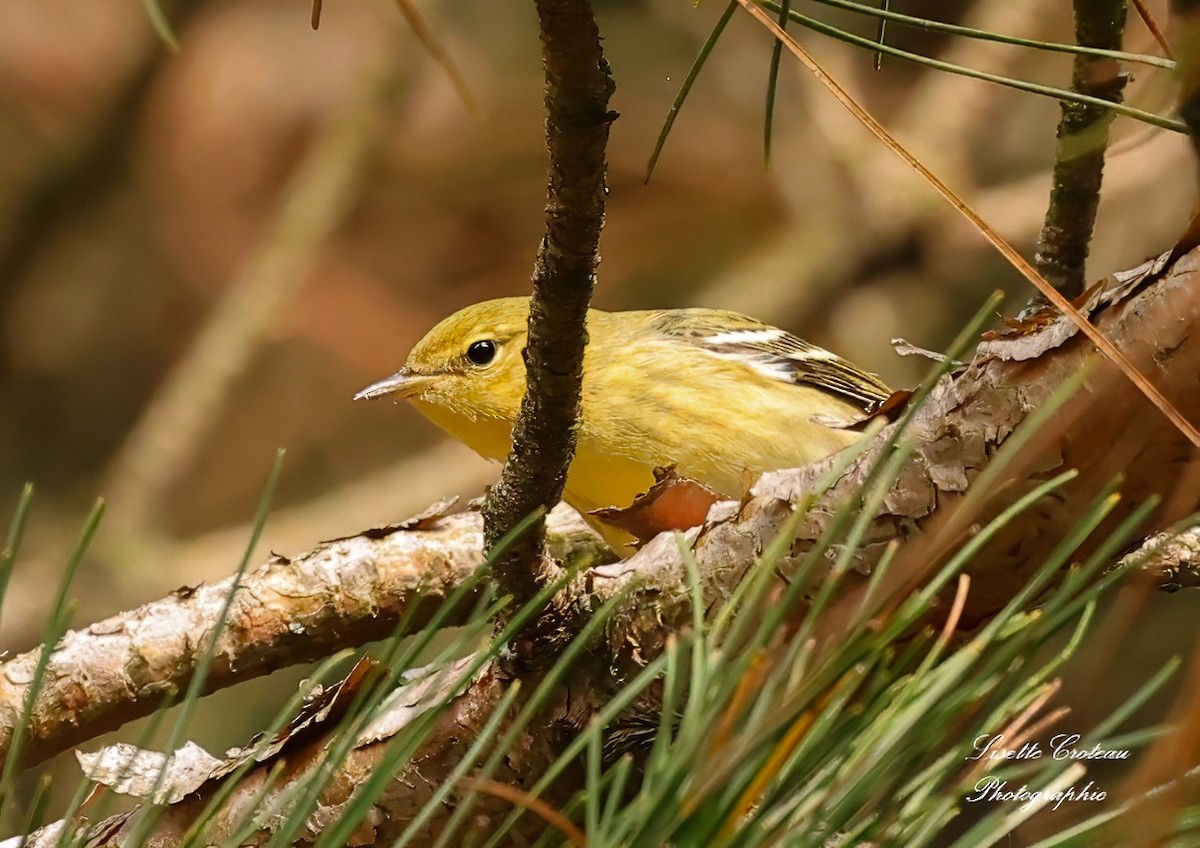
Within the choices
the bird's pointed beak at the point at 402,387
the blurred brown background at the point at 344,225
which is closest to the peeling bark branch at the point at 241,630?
the bird's pointed beak at the point at 402,387

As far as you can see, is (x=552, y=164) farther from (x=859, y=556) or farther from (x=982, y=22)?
(x=982, y=22)

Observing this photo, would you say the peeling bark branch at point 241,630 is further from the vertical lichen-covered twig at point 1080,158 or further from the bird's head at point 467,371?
the vertical lichen-covered twig at point 1080,158

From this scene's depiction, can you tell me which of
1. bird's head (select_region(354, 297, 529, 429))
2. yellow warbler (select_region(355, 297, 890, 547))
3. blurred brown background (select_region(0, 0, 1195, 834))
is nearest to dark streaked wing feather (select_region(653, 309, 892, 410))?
yellow warbler (select_region(355, 297, 890, 547))

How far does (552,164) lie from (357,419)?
4.79 m

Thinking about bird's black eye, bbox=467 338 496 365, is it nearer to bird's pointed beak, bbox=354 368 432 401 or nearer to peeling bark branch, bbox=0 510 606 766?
bird's pointed beak, bbox=354 368 432 401

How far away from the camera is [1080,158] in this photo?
5.54ft

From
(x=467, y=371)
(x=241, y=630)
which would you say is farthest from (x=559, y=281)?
(x=467, y=371)

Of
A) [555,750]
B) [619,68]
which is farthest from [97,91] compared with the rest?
[555,750]

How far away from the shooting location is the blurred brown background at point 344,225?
15.7 ft

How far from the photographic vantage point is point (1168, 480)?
3.43 feet

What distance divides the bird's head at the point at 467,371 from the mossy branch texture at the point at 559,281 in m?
1.09

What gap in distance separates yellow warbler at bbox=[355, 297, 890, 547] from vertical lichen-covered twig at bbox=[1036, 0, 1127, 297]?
0.48m

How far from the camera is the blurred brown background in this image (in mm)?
4773

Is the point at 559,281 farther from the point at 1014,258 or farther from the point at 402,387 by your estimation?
the point at 402,387
